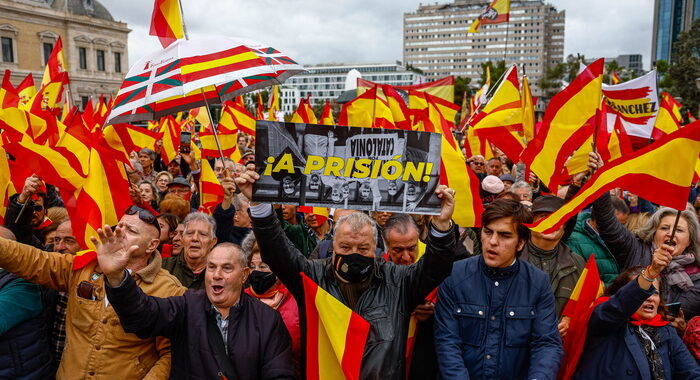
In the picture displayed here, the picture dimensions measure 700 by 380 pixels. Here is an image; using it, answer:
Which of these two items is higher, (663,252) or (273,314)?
(663,252)

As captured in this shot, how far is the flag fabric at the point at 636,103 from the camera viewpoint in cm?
749

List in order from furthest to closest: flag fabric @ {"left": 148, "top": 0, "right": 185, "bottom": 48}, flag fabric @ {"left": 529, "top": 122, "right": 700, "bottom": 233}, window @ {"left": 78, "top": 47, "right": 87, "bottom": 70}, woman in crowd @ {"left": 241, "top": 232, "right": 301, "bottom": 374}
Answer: window @ {"left": 78, "top": 47, "right": 87, "bottom": 70} → flag fabric @ {"left": 148, "top": 0, "right": 185, "bottom": 48} → woman in crowd @ {"left": 241, "top": 232, "right": 301, "bottom": 374} → flag fabric @ {"left": 529, "top": 122, "right": 700, "bottom": 233}

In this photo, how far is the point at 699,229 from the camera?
3824 mm

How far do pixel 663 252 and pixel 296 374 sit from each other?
201 cm

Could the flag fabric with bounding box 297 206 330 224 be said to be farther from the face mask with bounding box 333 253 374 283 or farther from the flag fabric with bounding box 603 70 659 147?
the flag fabric with bounding box 603 70 659 147

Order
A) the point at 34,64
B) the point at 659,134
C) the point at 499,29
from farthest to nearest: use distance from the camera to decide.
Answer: the point at 499,29, the point at 34,64, the point at 659,134

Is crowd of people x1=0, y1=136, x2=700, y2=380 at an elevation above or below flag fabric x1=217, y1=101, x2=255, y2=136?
below

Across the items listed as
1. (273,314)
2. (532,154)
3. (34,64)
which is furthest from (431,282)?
(34,64)

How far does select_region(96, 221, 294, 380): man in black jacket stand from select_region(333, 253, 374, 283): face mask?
469 mm

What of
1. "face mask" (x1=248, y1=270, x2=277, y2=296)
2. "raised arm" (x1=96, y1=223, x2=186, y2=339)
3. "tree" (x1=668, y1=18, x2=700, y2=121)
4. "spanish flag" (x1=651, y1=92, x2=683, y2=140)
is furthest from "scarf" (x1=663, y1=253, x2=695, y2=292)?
"tree" (x1=668, y1=18, x2=700, y2=121)

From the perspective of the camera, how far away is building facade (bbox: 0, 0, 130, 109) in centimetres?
5269

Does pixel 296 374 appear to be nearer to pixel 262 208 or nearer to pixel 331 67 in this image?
pixel 262 208

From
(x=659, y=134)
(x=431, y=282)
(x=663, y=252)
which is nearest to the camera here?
(x=663, y=252)

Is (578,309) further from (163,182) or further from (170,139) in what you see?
(170,139)
